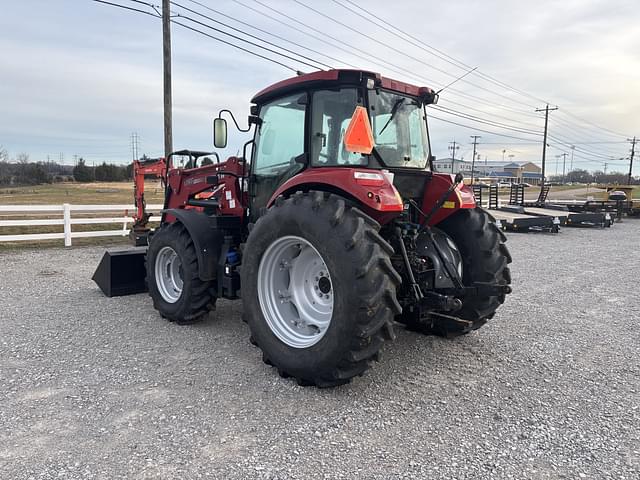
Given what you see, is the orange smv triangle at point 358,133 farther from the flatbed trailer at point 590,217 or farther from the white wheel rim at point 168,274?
the flatbed trailer at point 590,217

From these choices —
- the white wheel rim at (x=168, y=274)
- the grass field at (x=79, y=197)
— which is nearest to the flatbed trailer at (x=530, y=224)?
the grass field at (x=79, y=197)

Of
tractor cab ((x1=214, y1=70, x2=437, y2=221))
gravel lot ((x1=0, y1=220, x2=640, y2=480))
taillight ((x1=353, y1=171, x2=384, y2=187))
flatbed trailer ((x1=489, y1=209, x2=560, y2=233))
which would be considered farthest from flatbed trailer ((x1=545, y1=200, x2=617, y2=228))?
taillight ((x1=353, y1=171, x2=384, y2=187))

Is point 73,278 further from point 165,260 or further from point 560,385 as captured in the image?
point 560,385

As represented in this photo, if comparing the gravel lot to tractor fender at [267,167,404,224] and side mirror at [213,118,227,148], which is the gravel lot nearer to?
tractor fender at [267,167,404,224]

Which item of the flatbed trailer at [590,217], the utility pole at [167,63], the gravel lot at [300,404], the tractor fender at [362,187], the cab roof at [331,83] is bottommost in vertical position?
the gravel lot at [300,404]

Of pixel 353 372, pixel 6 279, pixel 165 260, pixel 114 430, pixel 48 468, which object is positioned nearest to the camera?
pixel 48 468

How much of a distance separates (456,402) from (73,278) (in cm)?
651

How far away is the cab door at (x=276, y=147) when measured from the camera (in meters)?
4.37

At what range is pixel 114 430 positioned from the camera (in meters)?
2.96

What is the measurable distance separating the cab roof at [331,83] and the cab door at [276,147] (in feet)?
0.26

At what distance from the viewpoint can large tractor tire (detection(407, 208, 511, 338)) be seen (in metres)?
4.47

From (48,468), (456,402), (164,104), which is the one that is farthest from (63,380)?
(164,104)

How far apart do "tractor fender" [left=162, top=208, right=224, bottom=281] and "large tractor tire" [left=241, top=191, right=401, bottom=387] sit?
0.97 m

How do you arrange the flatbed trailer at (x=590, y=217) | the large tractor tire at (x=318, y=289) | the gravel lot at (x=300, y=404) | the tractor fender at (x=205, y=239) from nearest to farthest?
the gravel lot at (x=300, y=404) < the large tractor tire at (x=318, y=289) < the tractor fender at (x=205, y=239) < the flatbed trailer at (x=590, y=217)
